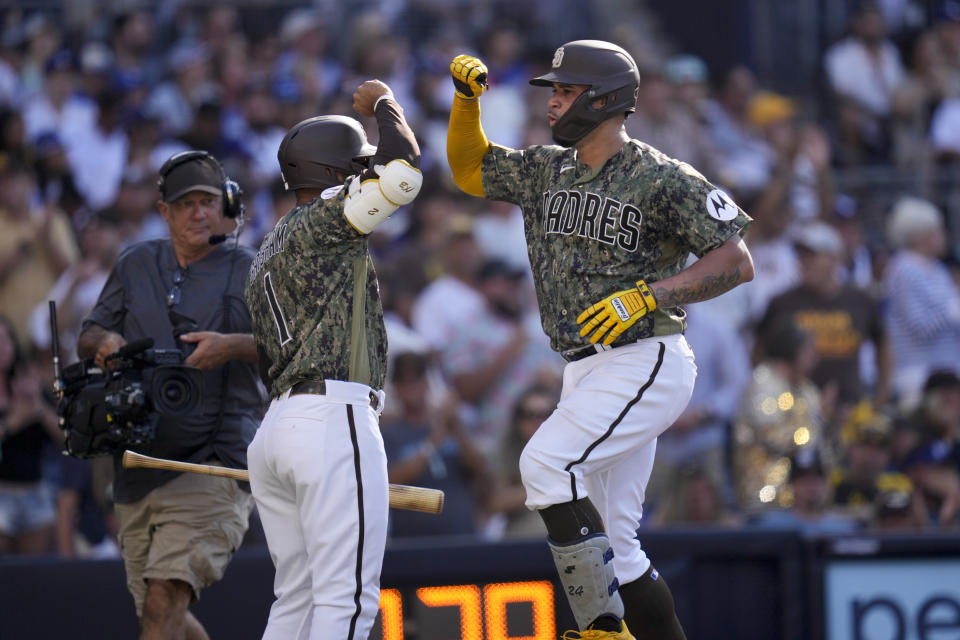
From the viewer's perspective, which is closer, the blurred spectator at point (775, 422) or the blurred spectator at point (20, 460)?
the blurred spectator at point (20, 460)

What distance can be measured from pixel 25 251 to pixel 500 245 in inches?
140

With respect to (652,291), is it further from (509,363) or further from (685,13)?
(685,13)

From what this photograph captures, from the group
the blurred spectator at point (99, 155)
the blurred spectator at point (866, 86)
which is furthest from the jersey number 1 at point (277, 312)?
the blurred spectator at point (866, 86)

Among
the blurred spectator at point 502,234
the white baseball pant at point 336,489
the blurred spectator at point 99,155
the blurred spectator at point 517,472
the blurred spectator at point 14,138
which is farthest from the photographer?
the blurred spectator at point 99,155

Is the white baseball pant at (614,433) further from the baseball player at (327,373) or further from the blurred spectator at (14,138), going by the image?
the blurred spectator at (14,138)

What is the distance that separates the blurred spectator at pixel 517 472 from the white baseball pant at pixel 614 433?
9.87ft

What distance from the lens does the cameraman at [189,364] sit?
5.68 m

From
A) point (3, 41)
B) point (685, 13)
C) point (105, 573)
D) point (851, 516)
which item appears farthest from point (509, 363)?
point (685, 13)

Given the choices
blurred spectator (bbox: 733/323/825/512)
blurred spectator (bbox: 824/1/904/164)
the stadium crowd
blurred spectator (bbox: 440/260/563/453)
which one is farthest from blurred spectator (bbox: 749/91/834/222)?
blurred spectator (bbox: 440/260/563/453)

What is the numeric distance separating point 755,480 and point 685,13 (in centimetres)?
865

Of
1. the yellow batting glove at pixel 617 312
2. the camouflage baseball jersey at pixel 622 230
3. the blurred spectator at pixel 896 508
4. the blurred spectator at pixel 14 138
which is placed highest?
the blurred spectator at pixel 14 138

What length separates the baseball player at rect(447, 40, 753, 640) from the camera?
5.07 meters

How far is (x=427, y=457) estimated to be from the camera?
27.8 ft

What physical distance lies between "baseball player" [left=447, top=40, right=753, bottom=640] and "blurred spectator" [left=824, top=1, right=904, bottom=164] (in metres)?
9.49
